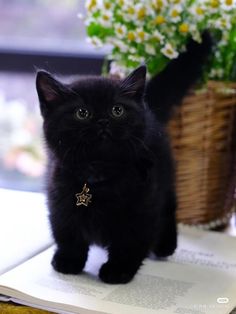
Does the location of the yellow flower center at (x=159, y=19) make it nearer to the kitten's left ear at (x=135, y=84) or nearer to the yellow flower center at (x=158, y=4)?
the yellow flower center at (x=158, y=4)

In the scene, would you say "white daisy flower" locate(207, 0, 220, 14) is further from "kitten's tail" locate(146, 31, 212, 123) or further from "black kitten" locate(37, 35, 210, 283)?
"black kitten" locate(37, 35, 210, 283)

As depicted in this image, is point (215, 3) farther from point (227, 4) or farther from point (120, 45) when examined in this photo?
point (120, 45)

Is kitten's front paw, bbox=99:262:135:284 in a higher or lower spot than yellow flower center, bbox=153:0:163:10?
lower

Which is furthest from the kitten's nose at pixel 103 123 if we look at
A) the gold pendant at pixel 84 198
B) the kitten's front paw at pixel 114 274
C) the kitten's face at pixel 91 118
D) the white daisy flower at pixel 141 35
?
the white daisy flower at pixel 141 35

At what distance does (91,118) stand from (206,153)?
46 centimetres

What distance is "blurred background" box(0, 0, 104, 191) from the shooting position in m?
1.80

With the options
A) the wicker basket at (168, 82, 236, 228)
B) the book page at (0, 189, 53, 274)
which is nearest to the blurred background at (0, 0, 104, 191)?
the book page at (0, 189, 53, 274)

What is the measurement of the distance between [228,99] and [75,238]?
49cm

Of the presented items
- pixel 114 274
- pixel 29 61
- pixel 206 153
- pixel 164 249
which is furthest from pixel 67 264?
pixel 29 61

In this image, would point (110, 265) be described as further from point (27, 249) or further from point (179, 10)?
point (179, 10)

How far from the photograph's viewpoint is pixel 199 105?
124 cm

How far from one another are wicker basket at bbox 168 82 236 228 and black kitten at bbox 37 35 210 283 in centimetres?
18

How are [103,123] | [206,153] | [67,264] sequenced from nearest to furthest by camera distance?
[103,123] → [67,264] → [206,153]

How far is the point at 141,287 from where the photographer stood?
0.98 metres
